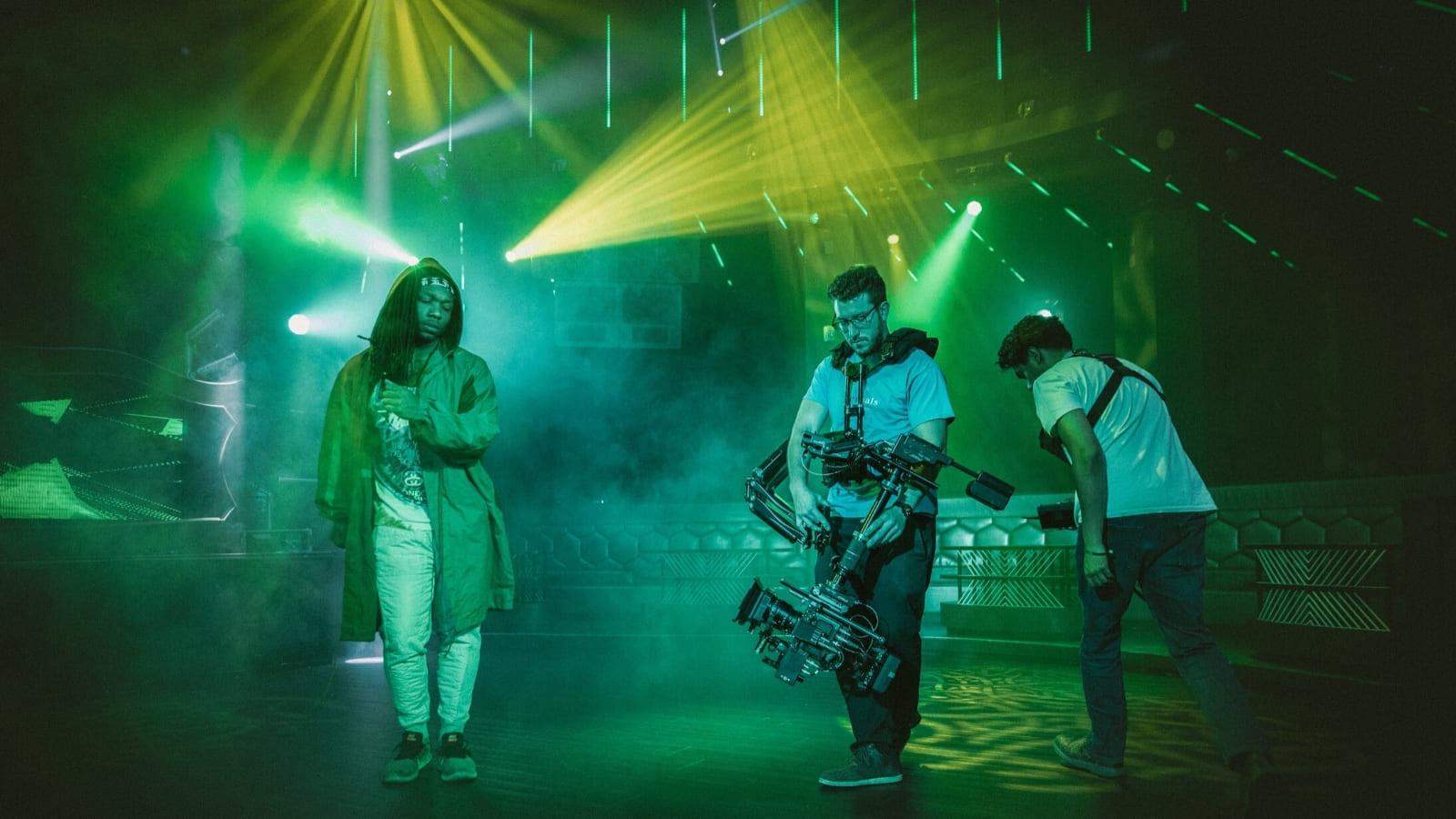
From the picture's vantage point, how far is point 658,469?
12219 mm

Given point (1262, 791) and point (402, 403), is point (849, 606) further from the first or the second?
point (402, 403)

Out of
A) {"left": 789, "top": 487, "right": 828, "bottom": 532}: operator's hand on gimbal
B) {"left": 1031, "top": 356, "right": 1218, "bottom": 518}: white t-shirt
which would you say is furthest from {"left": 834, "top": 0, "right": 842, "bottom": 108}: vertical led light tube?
{"left": 789, "top": 487, "right": 828, "bottom": 532}: operator's hand on gimbal

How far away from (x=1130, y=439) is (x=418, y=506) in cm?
247

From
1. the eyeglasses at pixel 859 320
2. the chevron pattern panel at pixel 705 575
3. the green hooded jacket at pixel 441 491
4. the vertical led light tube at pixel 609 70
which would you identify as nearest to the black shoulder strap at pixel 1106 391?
the eyeglasses at pixel 859 320

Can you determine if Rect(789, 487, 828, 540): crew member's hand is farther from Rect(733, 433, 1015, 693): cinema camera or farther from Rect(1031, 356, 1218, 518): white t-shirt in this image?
Rect(1031, 356, 1218, 518): white t-shirt

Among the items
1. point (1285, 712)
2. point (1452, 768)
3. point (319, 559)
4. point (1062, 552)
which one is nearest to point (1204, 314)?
point (1062, 552)

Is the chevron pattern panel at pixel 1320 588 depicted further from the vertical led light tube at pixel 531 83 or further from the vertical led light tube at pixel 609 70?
the vertical led light tube at pixel 531 83

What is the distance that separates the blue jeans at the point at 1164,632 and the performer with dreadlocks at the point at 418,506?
2081 mm

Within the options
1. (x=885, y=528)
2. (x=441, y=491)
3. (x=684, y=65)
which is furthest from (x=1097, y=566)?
(x=684, y=65)

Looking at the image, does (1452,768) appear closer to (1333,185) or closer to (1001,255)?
(1333,185)

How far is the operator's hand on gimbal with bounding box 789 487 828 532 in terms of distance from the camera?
2865 millimetres

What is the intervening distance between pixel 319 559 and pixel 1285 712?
6.23m

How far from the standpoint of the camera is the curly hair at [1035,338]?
3.15 m

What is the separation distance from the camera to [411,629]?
9.49 feet
